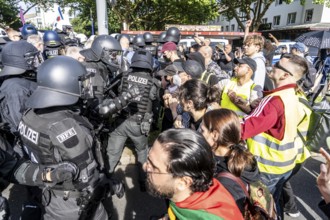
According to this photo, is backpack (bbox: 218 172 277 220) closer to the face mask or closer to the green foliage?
the face mask

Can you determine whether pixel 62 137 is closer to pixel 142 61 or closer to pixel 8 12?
pixel 142 61

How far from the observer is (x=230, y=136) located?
171 centimetres

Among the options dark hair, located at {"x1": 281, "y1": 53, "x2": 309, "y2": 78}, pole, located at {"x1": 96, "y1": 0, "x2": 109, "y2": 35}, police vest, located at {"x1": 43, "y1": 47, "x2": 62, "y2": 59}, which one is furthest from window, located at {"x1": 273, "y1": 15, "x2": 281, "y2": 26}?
dark hair, located at {"x1": 281, "y1": 53, "x2": 309, "y2": 78}

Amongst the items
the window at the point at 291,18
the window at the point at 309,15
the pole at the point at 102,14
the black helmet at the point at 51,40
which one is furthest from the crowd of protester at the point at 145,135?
the window at the point at 291,18

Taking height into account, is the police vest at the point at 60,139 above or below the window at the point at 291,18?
below

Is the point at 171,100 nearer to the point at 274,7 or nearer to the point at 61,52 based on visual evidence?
the point at 61,52

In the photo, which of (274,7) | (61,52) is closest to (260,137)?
(61,52)

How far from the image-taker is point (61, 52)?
17.5ft

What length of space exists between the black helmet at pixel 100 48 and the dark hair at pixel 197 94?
4.92 ft

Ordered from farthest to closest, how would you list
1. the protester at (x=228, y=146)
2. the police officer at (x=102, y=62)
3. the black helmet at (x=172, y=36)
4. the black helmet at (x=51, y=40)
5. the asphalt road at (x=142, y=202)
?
the black helmet at (x=172, y=36), the black helmet at (x=51, y=40), the police officer at (x=102, y=62), the asphalt road at (x=142, y=202), the protester at (x=228, y=146)

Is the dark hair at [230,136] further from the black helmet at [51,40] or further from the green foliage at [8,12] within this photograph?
the green foliage at [8,12]

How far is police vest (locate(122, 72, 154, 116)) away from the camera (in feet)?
10.3

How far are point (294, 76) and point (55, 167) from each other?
2.04m

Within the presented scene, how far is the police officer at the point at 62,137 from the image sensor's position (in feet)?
5.36
